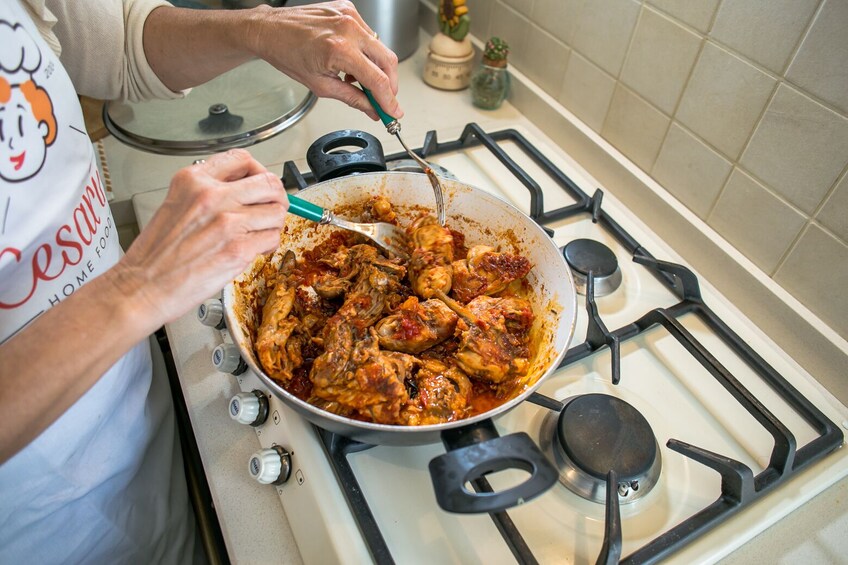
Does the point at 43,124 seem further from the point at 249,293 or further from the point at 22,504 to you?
the point at 22,504

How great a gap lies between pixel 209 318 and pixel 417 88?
83cm

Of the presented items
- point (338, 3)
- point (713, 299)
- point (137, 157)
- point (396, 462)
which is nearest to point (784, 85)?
point (713, 299)

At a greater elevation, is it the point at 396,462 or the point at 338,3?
the point at 338,3

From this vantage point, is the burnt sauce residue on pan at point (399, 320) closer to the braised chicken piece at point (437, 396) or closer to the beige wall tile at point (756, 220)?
the braised chicken piece at point (437, 396)

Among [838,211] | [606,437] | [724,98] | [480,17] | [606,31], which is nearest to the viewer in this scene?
[606,437]

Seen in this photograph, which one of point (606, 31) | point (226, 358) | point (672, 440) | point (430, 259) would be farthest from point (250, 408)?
point (606, 31)

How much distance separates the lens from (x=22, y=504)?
2.15 feet

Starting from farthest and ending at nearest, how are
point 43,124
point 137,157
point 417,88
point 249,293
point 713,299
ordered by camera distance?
point 417,88 < point 137,157 < point 713,299 < point 249,293 < point 43,124

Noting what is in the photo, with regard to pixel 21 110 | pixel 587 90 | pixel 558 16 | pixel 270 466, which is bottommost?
pixel 270 466

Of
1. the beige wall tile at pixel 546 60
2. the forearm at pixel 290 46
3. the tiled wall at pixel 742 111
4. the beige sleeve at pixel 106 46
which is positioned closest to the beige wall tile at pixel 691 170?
the tiled wall at pixel 742 111

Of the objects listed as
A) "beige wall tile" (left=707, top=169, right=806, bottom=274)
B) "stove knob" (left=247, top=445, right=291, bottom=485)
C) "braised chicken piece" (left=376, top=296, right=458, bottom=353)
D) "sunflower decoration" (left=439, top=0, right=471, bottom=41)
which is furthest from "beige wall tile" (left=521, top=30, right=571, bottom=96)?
"stove knob" (left=247, top=445, right=291, bottom=485)

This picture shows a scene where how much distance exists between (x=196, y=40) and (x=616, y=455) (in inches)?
32.2

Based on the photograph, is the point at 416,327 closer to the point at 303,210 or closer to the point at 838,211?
the point at 303,210

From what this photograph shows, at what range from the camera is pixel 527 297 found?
32.1 inches
